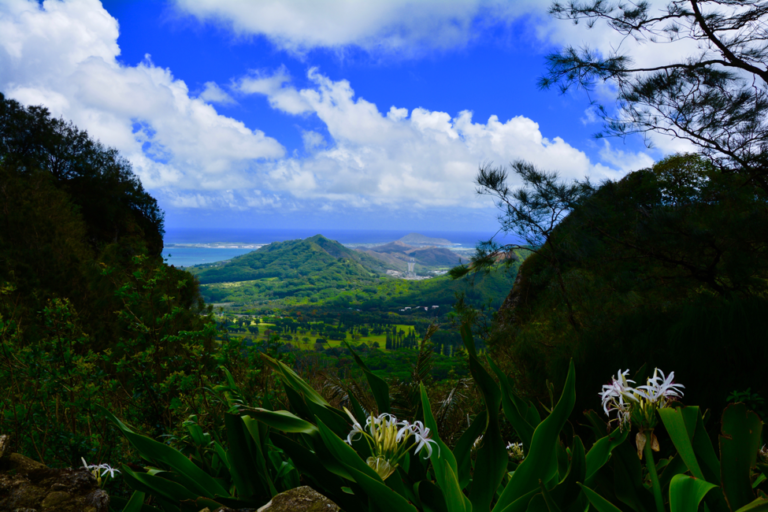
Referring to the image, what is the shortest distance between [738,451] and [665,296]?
3896 mm

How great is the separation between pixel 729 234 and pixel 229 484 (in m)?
4.15

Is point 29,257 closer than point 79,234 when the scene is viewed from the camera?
Yes

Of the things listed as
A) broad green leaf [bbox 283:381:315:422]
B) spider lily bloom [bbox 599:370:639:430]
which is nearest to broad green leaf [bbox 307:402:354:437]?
broad green leaf [bbox 283:381:315:422]

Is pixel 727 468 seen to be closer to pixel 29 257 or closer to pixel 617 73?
pixel 617 73

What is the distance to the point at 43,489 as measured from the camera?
98 cm

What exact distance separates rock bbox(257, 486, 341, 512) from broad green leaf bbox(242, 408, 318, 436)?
12cm

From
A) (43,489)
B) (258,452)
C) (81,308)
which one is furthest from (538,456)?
(81,308)

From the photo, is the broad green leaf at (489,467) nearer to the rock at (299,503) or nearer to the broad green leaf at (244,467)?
the rock at (299,503)

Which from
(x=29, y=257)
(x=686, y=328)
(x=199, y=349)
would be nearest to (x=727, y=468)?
(x=199, y=349)

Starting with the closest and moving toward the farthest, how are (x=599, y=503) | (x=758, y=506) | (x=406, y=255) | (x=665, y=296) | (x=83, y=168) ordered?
(x=758, y=506) < (x=599, y=503) < (x=665, y=296) < (x=83, y=168) < (x=406, y=255)

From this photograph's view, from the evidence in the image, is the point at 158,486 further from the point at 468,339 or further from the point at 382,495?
the point at 468,339

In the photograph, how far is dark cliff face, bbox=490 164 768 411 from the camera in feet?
9.93

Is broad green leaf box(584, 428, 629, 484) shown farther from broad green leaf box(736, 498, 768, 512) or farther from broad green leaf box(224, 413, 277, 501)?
broad green leaf box(224, 413, 277, 501)

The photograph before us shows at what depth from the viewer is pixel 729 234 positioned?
3.45 metres
